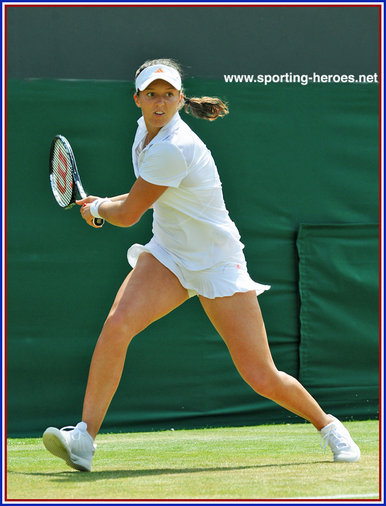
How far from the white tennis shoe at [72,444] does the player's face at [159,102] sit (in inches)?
50.5

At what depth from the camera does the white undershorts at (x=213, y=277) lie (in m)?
3.96

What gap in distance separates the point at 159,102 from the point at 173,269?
704 millimetres

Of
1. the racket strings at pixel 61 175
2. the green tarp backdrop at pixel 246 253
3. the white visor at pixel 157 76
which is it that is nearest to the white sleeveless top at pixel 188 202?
the white visor at pixel 157 76

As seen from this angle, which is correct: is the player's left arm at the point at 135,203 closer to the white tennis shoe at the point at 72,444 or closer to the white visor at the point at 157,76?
the white visor at the point at 157,76

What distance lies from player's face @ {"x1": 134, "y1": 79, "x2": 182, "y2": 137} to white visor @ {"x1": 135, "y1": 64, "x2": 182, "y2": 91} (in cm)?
3

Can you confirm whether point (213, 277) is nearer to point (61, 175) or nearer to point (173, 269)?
point (173, 269)

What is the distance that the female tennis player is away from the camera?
3.82 m

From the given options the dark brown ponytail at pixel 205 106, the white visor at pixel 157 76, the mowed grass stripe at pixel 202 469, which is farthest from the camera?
the dark brown ponytail at pixel 205 106

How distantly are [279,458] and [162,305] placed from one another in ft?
3.27

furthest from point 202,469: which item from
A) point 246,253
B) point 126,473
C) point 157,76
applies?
point 246,253

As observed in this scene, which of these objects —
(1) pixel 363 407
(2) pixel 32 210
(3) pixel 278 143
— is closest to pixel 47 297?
(2) pixel 32 210

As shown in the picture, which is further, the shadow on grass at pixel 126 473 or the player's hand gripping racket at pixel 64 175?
the player's hand gripping racket at pixel 64 175

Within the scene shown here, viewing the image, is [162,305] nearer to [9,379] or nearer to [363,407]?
[9,379]

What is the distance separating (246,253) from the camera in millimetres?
6098
